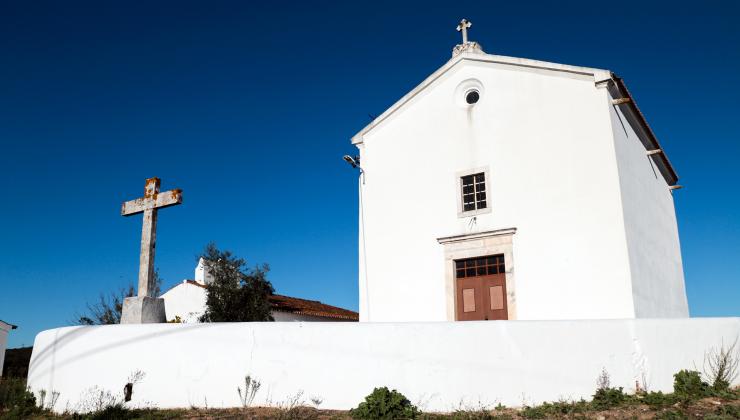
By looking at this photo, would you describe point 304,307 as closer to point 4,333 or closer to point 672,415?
point 4,333

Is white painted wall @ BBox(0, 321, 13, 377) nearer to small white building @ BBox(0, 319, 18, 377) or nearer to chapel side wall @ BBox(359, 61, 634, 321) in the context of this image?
small white building @ BBox(0, 319, 18, 377)

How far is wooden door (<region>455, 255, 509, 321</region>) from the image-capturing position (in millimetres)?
12508

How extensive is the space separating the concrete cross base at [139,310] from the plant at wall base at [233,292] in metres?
9.06

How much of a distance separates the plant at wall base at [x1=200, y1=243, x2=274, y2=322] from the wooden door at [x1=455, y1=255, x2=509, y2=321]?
821 centimetres

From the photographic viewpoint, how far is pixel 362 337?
843cm

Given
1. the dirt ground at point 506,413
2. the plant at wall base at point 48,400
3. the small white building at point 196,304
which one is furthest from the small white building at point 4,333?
the dirt ground at point 506,413

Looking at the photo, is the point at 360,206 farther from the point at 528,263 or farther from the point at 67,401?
the point at 67,401

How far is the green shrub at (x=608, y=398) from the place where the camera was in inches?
304

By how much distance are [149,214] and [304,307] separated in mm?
16159

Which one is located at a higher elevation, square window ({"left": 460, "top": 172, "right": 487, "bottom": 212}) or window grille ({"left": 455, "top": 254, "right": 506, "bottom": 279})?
square window ({"left": 460, "top": 172, "right": 487, "bottom": 212})

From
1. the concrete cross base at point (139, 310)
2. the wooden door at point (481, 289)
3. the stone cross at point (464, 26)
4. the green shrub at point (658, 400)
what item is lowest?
the green shrub at point (658, 400)

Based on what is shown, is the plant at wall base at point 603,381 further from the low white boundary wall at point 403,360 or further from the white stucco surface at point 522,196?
the white stucco surface at point 522,196

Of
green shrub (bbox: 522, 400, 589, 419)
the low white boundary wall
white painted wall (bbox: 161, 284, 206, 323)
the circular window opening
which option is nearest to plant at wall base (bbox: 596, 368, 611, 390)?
the low white boundary wall

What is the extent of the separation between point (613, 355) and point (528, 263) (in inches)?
160
